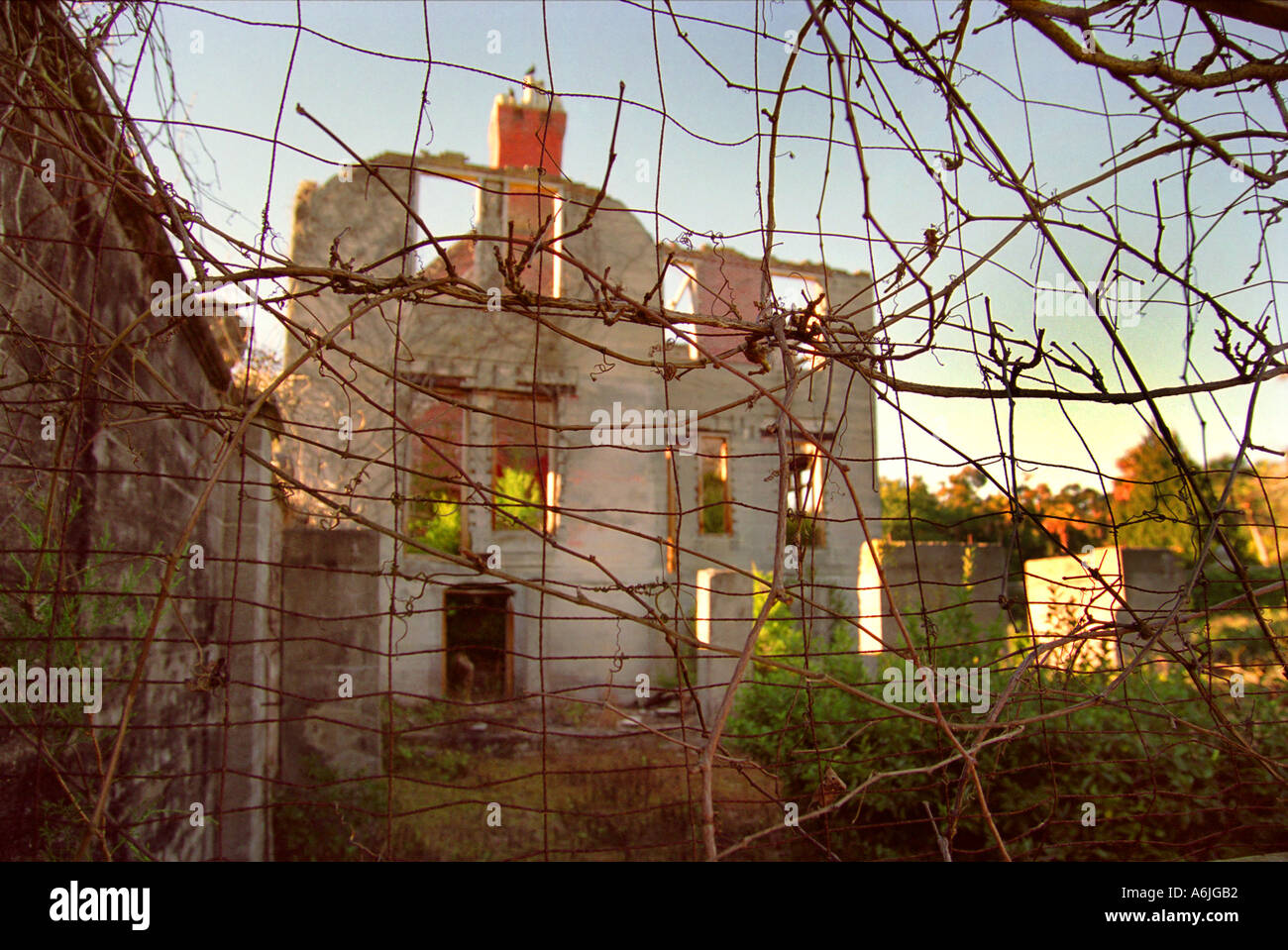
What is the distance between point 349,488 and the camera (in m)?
1.58

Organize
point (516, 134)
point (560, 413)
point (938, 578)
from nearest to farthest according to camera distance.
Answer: point (938, 578) < point (560, 413) < point (516, 134)

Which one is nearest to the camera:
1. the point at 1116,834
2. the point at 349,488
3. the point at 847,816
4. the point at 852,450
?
the point at 349,488

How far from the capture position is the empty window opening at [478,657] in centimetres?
1011

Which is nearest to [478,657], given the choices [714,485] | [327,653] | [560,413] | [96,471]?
[560,413]

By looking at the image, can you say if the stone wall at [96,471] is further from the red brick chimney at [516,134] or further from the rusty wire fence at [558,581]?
the red brick chimney at [516,134]

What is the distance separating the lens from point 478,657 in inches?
425

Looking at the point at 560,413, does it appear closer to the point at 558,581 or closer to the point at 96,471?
the point at 558,581

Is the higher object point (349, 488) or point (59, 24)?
point (59, 24)

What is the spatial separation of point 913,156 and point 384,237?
35.3 feet

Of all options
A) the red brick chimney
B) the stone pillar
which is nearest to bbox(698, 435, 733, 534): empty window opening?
the red brick chimney

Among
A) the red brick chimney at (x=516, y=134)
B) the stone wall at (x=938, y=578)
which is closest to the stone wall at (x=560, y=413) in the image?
the red brick chimney at (x=516, y=134)

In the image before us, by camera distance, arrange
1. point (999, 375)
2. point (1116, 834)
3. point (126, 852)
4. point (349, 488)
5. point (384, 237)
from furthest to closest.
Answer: point (384, 237) → point (1116, 834) → point (126, 852) → point (999, 375) → point (349, 488)
